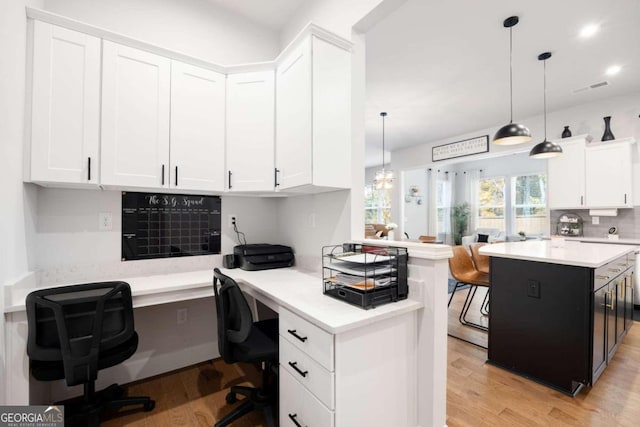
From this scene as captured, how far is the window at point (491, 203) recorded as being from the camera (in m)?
8.03

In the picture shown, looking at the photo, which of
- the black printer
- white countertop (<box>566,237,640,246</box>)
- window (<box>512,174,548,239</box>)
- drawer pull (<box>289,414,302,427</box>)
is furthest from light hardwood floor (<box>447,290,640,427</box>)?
window (<box>512,174,548,239</box>)

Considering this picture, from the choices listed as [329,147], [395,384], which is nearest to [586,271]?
[395,384]

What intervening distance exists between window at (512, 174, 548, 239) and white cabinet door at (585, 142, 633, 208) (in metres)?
3.40

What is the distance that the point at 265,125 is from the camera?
7.29ft

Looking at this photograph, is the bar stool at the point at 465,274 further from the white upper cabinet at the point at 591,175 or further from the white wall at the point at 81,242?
the white wall at the point at 81,242

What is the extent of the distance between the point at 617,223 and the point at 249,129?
17.6 feet

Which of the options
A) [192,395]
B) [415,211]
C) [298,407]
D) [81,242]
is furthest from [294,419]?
[415,211]

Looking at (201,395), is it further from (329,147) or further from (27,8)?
(27,8)

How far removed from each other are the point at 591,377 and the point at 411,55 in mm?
3213

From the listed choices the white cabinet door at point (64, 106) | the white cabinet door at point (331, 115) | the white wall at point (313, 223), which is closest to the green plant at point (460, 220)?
the white wall at point (313, 223)

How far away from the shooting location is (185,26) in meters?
2.32

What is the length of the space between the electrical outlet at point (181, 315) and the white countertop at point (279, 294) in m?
0.33
